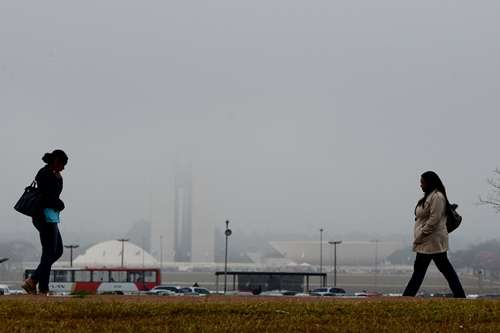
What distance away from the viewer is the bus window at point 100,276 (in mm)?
49438

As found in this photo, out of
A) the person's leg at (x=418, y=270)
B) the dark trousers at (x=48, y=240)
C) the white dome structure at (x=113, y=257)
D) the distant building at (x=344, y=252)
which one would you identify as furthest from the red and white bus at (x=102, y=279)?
the distant building at (x=344, y=252)

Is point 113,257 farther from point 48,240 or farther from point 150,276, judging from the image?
point 48,240

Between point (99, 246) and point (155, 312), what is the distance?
139 meters

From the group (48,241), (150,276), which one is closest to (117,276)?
(150,276)

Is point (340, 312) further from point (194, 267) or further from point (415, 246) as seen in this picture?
point (194, 267)

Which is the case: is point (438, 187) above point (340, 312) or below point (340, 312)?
above

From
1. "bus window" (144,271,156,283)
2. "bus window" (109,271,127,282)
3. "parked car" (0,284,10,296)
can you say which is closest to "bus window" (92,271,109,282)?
"bus window" (109,271,127,282)

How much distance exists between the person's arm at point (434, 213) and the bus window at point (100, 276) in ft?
135

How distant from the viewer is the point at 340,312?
7379mm

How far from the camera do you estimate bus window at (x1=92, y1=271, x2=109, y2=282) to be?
49.4 meters

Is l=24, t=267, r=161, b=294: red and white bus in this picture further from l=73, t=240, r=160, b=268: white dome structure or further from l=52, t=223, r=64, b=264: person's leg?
l=73, t=240, r=160, b=268: white dome structure

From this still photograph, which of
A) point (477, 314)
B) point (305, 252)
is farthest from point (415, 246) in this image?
point (305, 252)

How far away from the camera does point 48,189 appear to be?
354 inches

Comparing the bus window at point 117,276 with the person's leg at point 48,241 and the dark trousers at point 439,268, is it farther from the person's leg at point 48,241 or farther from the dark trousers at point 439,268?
the person's leg at point 48,241
